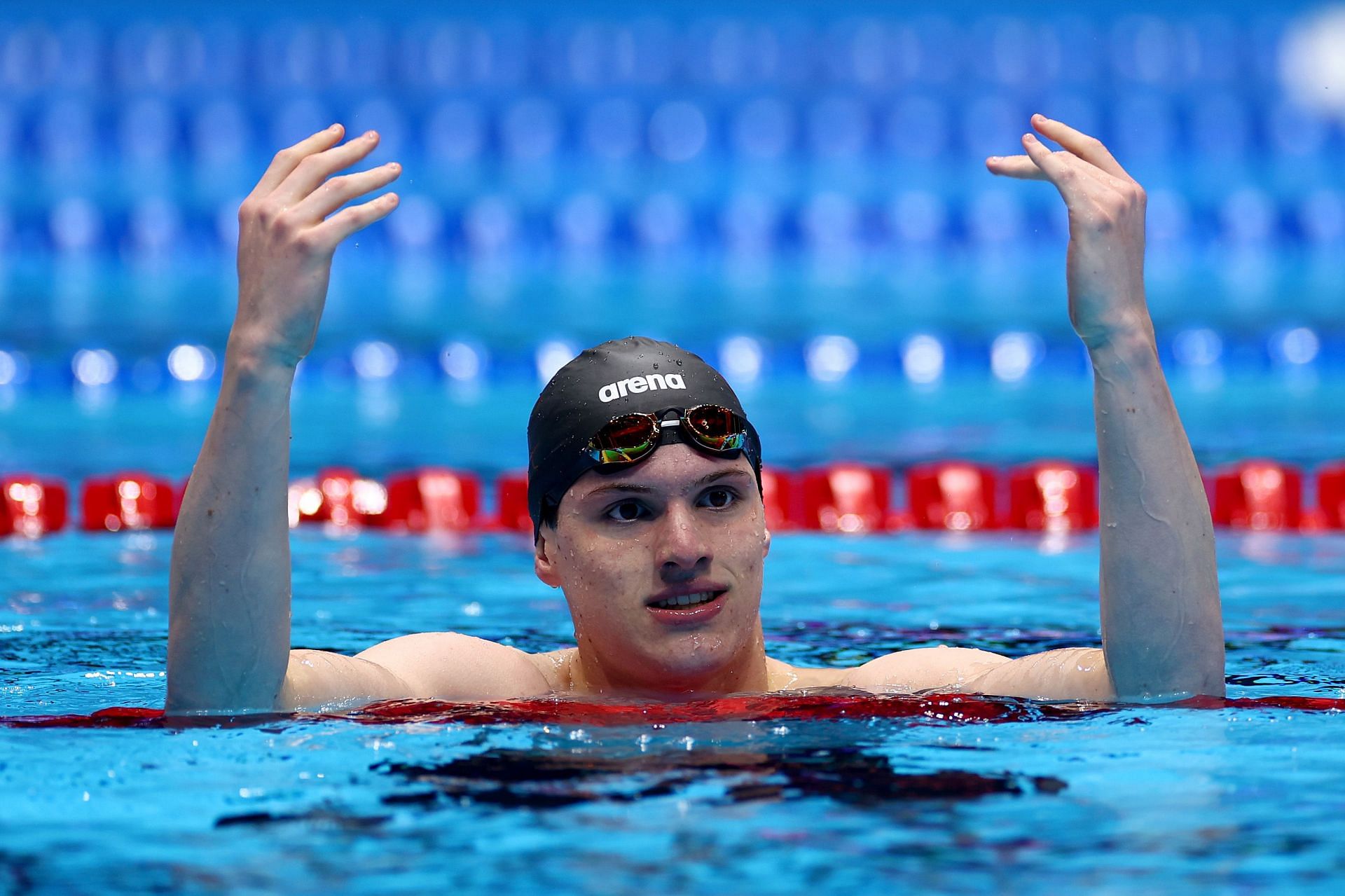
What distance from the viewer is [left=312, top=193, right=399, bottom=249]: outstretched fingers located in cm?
224

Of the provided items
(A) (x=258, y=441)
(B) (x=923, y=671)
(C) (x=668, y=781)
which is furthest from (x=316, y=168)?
(B) (x=923, y=671)

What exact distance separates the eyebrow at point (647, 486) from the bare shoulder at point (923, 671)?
55 centimetres

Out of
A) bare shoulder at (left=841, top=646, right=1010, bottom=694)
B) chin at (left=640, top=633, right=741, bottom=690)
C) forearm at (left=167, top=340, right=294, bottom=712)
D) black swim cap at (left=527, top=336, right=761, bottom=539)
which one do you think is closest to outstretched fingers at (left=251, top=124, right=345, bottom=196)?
forearm at (left=167, top=340, right=294, bottom=712)

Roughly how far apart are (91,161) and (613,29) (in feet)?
15.2

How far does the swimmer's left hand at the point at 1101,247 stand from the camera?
7.65 feet

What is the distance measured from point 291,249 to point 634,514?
2.42ft

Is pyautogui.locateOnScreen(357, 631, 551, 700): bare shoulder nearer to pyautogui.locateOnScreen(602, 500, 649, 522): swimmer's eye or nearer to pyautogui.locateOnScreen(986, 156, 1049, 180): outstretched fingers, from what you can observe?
pyautogui.locateOnScreen(602, 500, 649, 522): swimmer's eye

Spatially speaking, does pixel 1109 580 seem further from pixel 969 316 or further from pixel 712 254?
pixel 712 254

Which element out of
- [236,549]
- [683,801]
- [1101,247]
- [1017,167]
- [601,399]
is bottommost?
[683,801]

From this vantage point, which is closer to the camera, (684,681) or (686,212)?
(684,681)

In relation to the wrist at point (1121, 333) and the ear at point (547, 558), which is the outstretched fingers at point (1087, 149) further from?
the ear at point (547, 558)

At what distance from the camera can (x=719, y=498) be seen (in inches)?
107

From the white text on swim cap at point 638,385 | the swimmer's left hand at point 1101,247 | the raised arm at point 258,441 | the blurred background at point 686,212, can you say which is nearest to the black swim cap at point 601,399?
the white text on swim cap at point 638,385

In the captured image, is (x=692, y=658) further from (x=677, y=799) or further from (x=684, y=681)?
(x=677, y=799)
